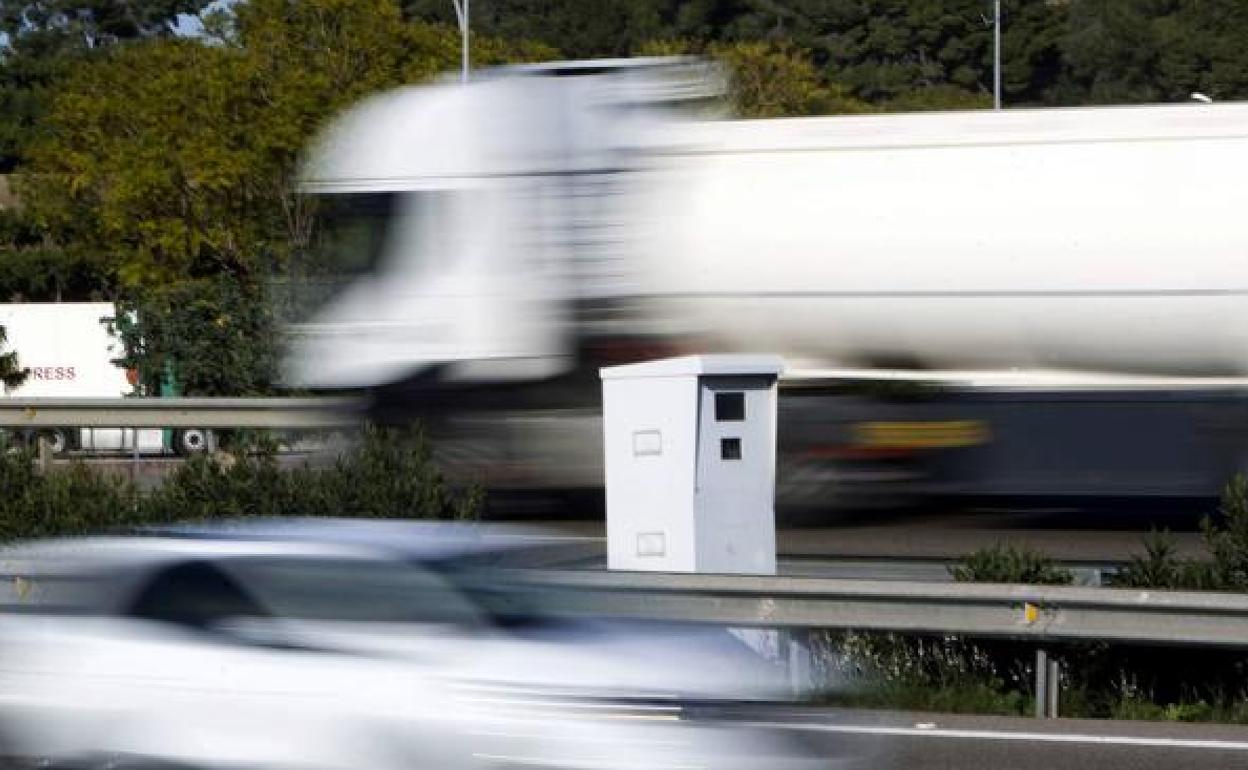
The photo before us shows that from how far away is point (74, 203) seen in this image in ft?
167

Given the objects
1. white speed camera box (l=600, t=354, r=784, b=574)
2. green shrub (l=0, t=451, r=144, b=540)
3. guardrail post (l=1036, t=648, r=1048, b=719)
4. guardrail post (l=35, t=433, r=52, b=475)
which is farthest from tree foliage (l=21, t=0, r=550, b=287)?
guardrail post (l=1036, t=648, r=1048, b=719)

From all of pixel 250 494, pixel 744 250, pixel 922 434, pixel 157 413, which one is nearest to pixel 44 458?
pixel 157 413

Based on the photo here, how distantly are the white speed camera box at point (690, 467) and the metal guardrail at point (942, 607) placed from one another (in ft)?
3.11

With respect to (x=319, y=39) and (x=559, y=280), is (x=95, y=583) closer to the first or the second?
(x=559, y=280)

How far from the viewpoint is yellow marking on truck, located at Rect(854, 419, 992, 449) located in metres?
15.8

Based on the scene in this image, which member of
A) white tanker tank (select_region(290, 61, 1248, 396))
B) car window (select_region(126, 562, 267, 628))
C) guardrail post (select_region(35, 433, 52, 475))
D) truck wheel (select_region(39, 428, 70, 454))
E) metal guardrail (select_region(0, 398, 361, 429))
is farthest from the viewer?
truck wheel (select_region(39, 428, 70, 454))

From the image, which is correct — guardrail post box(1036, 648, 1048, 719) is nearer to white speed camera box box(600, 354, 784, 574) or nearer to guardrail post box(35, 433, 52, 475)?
white speed camera box box(600, 354, 784, 574)

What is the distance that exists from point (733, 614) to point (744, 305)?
5888 millimetres

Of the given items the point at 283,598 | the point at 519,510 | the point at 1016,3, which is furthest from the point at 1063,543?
the point at 1016,3

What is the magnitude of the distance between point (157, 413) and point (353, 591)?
36.8 ft

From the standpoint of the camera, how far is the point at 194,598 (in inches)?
285

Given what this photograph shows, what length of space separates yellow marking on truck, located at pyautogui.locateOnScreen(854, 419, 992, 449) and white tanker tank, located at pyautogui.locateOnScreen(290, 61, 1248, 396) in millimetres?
430

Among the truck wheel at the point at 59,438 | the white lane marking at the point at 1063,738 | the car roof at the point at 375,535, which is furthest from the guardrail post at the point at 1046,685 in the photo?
the truck wheel at the point at 59,438

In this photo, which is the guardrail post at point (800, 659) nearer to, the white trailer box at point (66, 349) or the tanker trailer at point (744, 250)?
the tanker trailer at point (744, 250)
